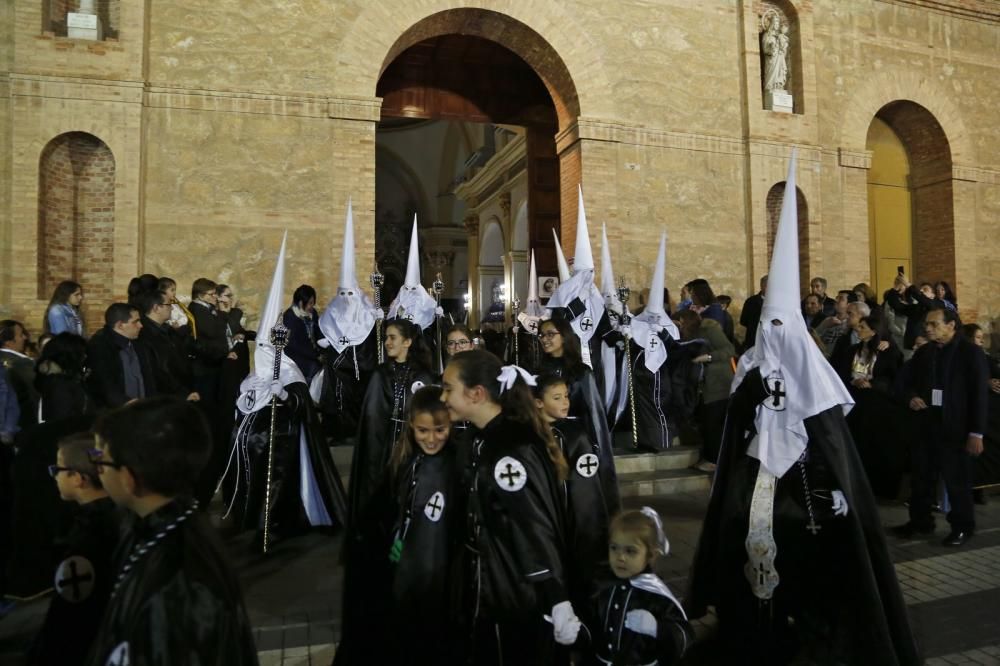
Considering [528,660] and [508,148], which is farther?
[508,148]

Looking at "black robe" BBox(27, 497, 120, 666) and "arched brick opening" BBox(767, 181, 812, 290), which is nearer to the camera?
"black robe" BBox(27, 497, 120, 666)

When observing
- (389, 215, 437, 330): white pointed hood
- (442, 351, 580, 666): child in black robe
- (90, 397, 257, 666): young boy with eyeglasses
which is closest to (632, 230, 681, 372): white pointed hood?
(389, 215, 437, 330): white pointed hood

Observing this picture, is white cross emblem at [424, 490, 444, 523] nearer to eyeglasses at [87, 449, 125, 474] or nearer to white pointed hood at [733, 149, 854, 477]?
eyeglasses at [87, 449, 125, 474]

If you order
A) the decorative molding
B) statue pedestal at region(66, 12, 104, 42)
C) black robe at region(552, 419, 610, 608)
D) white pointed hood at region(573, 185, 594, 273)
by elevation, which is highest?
statue pedestal at region(66, 12, 104, 42)

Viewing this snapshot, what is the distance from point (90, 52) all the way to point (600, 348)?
803 centimetres

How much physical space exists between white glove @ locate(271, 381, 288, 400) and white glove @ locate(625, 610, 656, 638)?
3893 mm

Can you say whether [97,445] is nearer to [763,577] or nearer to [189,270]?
[763,577]

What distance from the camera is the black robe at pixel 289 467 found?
617 cm

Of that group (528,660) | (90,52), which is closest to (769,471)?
(528,660)

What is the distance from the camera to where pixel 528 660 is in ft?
9.56

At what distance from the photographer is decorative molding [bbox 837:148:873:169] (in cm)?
1448

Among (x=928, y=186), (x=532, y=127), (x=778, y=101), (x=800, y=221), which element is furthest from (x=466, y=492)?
(x=928, y=186)

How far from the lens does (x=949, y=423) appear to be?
6121 millimetres

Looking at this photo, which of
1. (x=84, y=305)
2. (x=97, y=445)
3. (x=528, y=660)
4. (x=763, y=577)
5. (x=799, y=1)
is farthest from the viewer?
(x=799, y=1)
